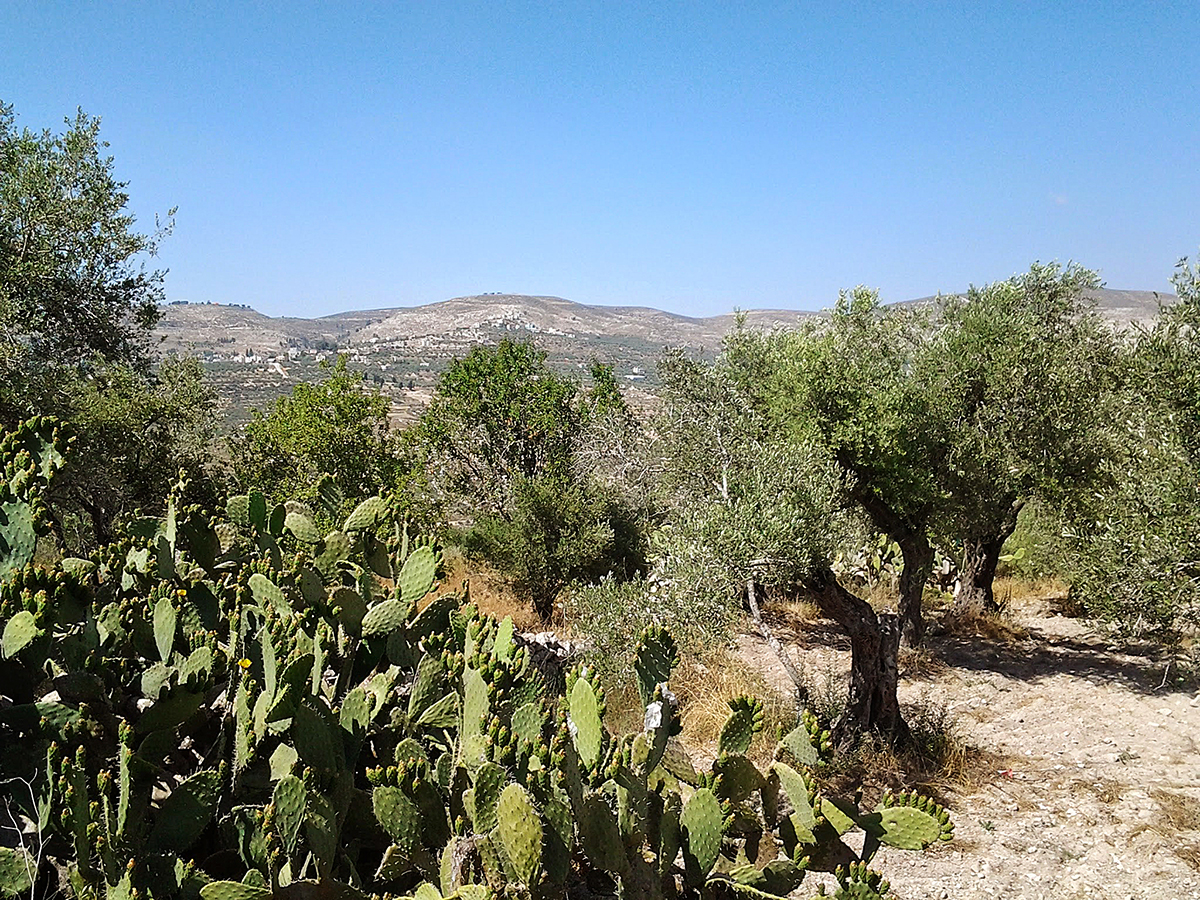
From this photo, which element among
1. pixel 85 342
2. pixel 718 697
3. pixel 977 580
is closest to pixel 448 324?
→ pixel 85 342

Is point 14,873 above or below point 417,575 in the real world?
below

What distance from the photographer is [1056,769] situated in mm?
7207

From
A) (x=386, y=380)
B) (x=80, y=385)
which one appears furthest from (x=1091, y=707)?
(x=386, y=380)

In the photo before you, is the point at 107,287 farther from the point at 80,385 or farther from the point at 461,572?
the point at 461,572

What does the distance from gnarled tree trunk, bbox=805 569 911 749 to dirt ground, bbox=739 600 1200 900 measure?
0.78m

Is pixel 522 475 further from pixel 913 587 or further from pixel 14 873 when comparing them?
pixel 14 873

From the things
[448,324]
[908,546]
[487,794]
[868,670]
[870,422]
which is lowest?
[868,670]

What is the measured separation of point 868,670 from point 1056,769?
2029 mm

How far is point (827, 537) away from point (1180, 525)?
3323mm

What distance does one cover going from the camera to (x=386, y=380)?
67375 millimetres

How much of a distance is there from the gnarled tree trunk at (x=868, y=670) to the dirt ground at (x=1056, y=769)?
783mm

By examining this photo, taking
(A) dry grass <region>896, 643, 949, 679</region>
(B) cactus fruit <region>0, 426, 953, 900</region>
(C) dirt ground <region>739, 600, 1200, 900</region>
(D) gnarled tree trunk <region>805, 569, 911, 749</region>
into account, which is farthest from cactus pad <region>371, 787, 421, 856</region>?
(A) dry grass <region>896, 643, 949, 679</region>

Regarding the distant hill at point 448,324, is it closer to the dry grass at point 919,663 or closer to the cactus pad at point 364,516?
the dry grass at point 919,663

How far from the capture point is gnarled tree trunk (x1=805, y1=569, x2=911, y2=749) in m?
7.21
